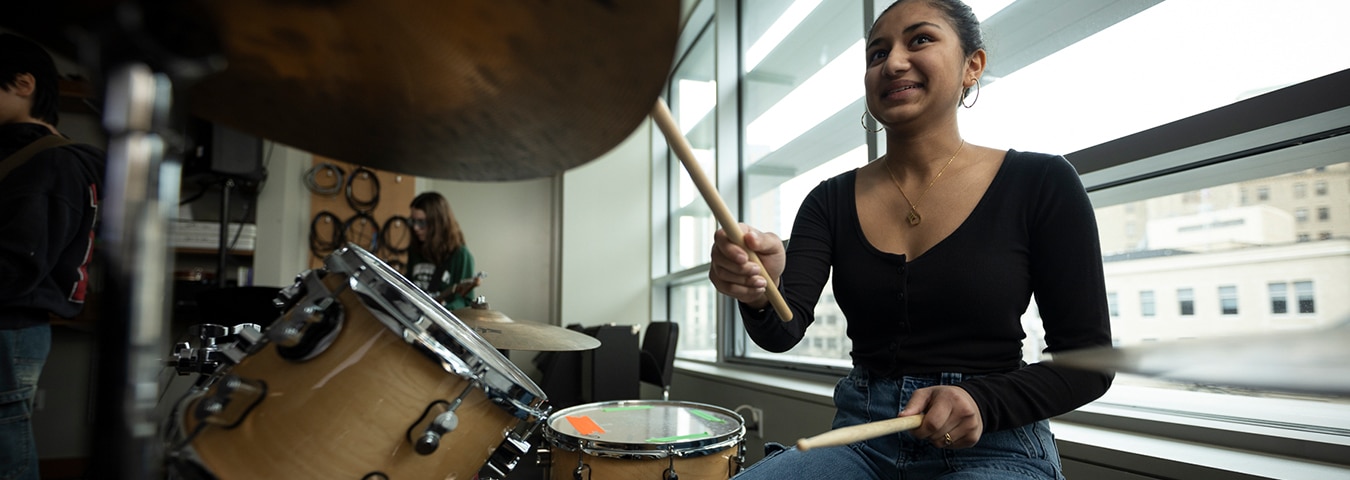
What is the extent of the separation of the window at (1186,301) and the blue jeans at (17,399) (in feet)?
7.76

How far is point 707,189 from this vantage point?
756 mm

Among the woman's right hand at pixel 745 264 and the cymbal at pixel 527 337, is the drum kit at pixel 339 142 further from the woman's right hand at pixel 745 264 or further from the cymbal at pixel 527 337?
the cymbal at pixel 527 337

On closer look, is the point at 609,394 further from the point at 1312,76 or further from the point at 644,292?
the point at 1312,76

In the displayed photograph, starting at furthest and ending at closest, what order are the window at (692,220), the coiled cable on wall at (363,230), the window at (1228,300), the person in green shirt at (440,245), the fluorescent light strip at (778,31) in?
the coiled cable on wall at (363,230) < the window at (692,220) < the person in green shirt at (440,245) < the fluorescent light strip at (778,31) < the window at (1228,300)

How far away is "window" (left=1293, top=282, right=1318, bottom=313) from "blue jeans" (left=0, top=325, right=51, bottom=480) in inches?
95.6

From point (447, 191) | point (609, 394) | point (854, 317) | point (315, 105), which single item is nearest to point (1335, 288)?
point (854, 317)

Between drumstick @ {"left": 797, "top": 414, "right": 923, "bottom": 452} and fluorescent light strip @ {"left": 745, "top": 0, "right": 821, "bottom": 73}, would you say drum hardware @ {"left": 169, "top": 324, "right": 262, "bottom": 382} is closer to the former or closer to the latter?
drumstick @ {"left": 797, "top": 414, "right": 923, "bottom": 452}

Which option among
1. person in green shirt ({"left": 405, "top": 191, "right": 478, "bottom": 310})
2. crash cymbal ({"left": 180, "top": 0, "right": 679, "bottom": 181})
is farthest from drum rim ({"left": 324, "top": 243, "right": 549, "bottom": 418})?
person in green shirt ({"left": 405, "top": 191, "right": 478, "bottom": 310})

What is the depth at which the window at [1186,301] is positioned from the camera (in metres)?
1.22

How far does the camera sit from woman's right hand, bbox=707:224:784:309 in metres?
0.87

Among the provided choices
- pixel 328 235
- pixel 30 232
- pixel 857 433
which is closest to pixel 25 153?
pixel 30 232

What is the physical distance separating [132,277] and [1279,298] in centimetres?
149

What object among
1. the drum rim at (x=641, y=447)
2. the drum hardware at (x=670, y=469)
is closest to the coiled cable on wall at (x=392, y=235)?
the drum rim at (x=641, y=447)

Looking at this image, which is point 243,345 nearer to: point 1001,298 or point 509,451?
point 509,451
